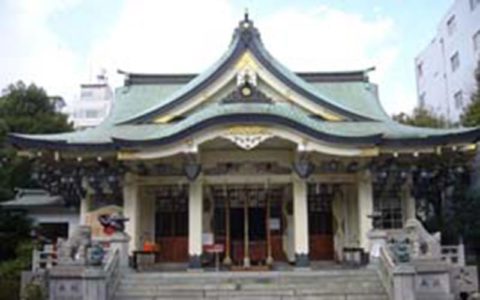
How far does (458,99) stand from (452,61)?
95.2 inches

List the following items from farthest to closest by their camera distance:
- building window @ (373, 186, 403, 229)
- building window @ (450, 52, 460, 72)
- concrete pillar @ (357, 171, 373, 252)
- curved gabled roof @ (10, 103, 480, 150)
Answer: building window @ (450, 52, 460, 72) < building window @ (373, 186, 403, 229) < concrete pillar @ (357, 171, 373, 252) < curved gabled roof @ (10, 103, 480, 150)

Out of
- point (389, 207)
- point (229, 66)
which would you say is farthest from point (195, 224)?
point (389, 207)

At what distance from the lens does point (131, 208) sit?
65.0 feet

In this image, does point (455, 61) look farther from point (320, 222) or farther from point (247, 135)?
point (247, 135)

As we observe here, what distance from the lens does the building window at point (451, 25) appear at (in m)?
34.0

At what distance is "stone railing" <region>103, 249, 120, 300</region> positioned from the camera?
14469 millimetres

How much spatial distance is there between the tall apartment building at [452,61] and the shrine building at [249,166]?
36.0ft

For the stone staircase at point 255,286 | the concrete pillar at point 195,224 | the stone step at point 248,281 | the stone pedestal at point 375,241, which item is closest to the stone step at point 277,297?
the stone staircase at point 255,286

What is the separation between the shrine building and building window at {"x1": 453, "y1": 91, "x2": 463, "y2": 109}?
12.3 meters

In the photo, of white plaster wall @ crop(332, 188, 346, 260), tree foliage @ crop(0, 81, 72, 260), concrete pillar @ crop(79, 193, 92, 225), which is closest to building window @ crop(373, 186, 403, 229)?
white plaster wall @ crop(332, 188, 346, 260)

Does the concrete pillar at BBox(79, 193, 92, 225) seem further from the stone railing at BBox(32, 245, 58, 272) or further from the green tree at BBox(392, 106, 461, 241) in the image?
the green tree at BBox(392, 106, 461, 241)

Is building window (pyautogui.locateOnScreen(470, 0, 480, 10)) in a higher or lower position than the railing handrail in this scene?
higher

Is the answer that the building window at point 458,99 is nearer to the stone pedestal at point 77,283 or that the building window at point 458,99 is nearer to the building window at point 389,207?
the building window at point 389,207

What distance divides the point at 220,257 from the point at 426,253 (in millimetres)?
7860
